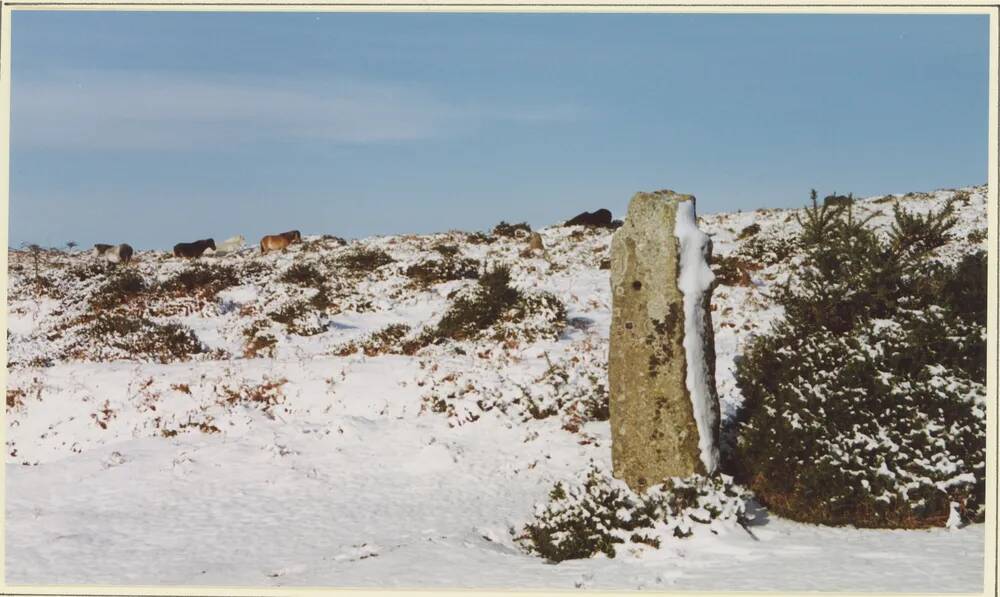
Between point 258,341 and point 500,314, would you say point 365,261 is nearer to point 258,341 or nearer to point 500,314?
point 258,341

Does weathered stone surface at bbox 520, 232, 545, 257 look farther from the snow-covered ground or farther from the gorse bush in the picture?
the gorse bush

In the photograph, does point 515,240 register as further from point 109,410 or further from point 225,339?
point 109,410

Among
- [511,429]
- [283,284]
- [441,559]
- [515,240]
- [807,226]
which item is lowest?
[441,559]

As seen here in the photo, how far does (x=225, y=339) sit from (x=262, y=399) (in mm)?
7414

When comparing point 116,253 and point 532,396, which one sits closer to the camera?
point 532,396

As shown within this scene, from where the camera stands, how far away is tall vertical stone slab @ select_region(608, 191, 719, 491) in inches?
291

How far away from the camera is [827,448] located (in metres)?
7.29

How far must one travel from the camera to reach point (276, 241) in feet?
126

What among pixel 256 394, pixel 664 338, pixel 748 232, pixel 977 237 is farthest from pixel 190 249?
pixel 664 338

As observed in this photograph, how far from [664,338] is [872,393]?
2090 mm

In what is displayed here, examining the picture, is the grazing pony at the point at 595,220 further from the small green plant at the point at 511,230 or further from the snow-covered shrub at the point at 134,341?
the snow-covered shrub at the point at 134,341

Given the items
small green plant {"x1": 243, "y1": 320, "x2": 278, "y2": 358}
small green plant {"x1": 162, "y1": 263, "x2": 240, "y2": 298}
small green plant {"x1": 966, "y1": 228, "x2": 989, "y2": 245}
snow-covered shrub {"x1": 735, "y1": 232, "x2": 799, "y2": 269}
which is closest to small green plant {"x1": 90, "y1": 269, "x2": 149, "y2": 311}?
small green plant {"x1": 162, "y1": 263, "x2": 240, "y2": 298}

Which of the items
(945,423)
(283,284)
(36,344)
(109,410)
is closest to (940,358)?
(945,423)

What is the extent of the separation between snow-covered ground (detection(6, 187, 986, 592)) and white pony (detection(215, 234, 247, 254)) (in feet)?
69.8
